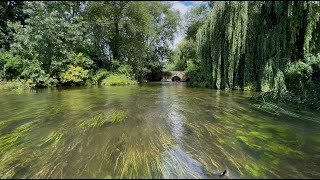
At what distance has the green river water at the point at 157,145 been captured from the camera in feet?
9.46

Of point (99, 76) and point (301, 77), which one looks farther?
point (99, 76)

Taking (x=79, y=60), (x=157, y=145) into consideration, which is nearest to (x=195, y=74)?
(x=79, y=60)

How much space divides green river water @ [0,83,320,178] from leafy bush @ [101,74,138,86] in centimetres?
1437

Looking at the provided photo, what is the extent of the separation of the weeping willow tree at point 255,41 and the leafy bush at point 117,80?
7.77m

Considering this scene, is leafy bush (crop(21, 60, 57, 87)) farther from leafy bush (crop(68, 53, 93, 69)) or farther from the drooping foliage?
leafy bush (crop(68, 53, 93, 69))

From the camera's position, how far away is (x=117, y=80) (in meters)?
21.0

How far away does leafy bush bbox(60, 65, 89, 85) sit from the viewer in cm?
1831

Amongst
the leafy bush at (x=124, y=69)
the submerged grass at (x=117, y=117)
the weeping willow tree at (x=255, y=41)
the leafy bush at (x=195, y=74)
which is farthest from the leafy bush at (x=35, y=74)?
the submerged grass at (x=117, y=117)

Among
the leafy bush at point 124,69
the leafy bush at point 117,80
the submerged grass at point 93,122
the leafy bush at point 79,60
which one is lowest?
the submerged grass at point 93,122

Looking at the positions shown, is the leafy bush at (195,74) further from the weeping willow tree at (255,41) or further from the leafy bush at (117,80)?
the leafy bush at (117,80)

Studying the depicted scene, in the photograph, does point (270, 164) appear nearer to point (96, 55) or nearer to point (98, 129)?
point (98, 129)

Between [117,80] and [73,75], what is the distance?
3.61 m

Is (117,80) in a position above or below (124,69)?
below

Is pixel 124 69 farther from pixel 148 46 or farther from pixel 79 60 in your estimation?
pixel 148 46
